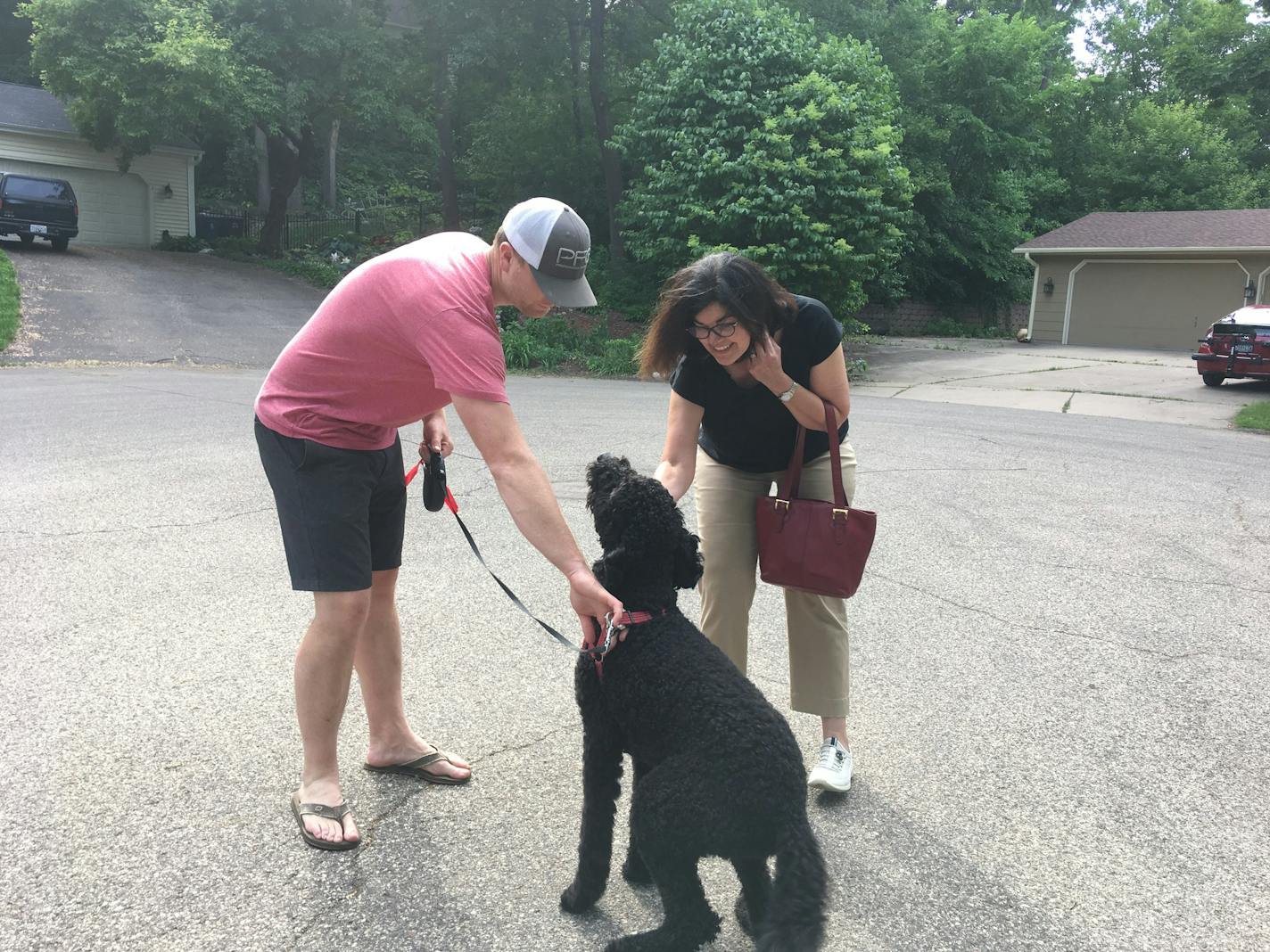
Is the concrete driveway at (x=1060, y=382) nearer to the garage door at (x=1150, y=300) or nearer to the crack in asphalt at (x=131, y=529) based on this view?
the garage door at (x=1150, y=300)

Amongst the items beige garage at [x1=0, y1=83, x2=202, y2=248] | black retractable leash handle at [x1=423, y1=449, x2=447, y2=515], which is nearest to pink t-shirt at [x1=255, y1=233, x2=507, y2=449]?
black retractable leash handle at [x1=423, y1=449, x2=447, y2=515]

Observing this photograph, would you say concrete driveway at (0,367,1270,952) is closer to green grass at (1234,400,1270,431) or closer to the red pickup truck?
green grass at (1234,400,1270,431)

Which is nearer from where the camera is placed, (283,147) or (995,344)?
(995,344)

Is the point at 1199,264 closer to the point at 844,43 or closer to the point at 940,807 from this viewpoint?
the point at 844,43

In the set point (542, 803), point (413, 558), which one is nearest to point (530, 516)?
point (542, 803)

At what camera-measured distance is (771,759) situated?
205 cm

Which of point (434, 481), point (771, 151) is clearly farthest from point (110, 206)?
point (434, 481)

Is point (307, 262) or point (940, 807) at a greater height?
point (307, 262)

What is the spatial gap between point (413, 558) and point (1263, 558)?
17.5 ft

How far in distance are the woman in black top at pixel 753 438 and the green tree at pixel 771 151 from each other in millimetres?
13523

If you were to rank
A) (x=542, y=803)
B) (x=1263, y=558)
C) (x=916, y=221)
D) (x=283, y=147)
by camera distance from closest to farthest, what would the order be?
(x=542, y=803) < (x=1263, y=558) < (x=916, y=221) < (x=283, y=147)

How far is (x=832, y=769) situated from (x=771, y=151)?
14977mm

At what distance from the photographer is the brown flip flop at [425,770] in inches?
121

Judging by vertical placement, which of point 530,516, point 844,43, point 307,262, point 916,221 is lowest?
point 530,516
